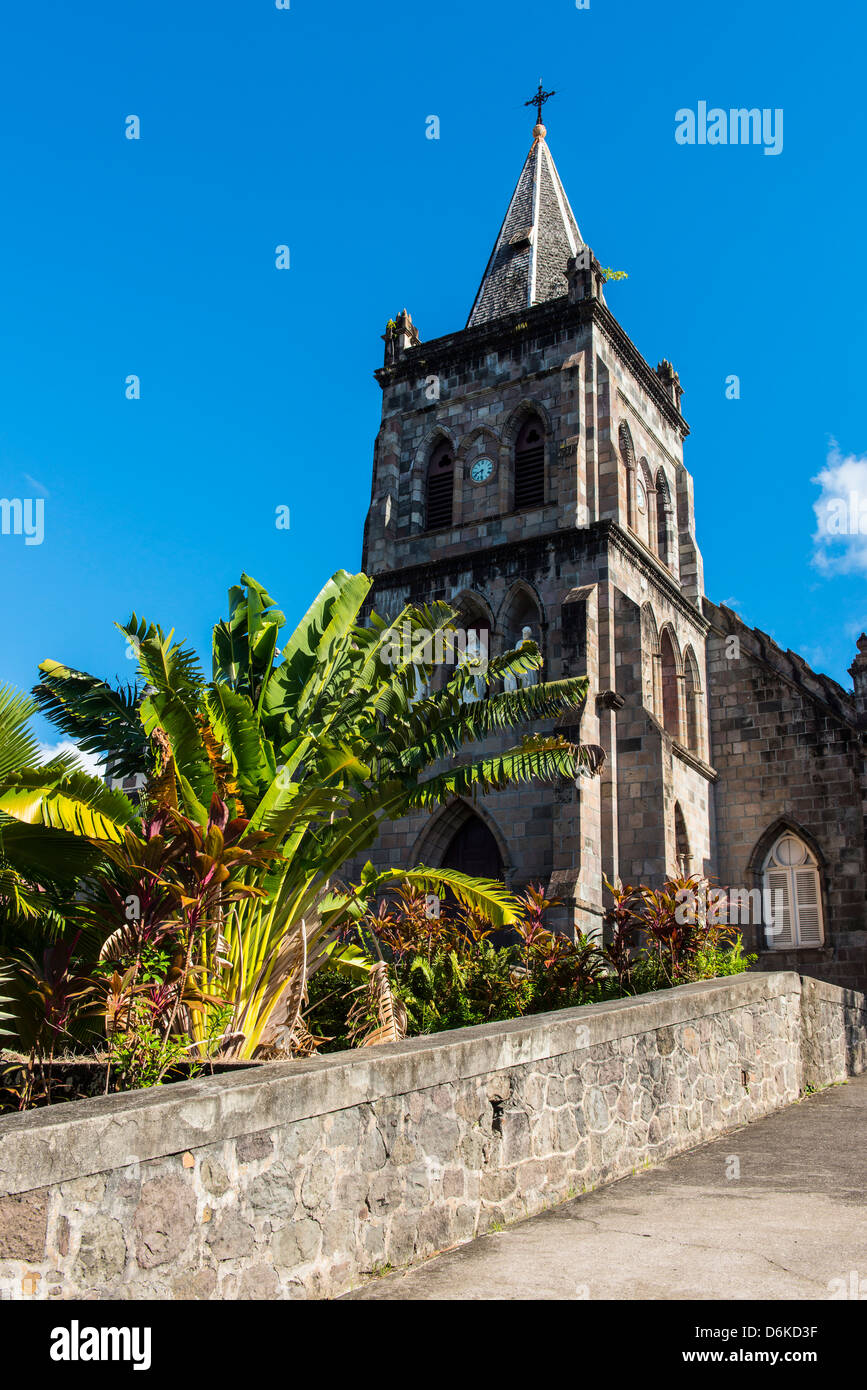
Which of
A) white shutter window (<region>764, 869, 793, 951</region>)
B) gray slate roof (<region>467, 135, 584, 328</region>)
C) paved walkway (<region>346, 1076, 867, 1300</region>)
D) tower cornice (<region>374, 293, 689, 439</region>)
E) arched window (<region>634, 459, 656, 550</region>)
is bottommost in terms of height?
paved walkway (<region>346, 1076, 867, 1300</region>)

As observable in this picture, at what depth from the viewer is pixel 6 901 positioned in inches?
379

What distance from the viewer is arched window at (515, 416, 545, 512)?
76.6ft

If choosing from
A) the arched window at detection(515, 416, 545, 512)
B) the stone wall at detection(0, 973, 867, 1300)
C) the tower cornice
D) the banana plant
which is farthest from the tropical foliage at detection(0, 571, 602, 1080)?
the tower cornice

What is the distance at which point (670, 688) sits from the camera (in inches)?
945

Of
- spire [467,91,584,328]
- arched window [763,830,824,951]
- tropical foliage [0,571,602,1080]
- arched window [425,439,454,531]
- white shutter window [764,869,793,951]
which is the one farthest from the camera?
spire [467,91,584,328]

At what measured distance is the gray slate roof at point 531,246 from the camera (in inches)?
1035

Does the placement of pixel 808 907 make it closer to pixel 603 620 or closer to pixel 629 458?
pixel 603 620

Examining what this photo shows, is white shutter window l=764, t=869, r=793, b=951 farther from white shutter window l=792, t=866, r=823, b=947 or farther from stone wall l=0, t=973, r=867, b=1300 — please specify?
stone wall l=0, t=973, r=867, b=1300

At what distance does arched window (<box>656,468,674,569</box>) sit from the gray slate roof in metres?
4.91

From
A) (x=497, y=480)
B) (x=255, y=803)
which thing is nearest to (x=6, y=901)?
(x=255, y=803)

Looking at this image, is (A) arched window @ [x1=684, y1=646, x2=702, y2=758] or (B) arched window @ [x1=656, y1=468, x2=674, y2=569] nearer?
(A) arched window @ [x1=684, y1=646, x2=702, y2=758]

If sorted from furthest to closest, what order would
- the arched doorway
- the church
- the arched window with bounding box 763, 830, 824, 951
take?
the arched window with bounding box 763, 830, 824, 951 < the arched doorway < the church

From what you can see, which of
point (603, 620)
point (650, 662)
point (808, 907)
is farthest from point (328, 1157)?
point (808, 907)

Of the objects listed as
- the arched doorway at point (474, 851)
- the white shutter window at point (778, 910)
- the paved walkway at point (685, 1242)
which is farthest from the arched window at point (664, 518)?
the paved walkway at point (685, 1242)
